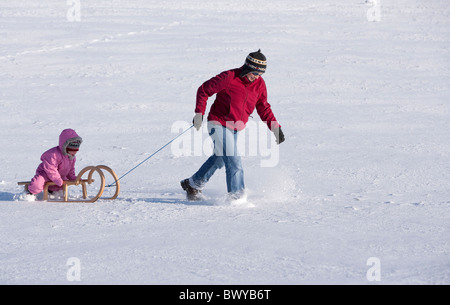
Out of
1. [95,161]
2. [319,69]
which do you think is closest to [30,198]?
[95,161]

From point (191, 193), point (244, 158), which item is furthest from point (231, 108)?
point (244, 158)

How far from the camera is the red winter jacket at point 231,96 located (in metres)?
5.15

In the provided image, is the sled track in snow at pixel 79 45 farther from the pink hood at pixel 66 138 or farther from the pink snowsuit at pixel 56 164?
the pink hood at pixel 66 138

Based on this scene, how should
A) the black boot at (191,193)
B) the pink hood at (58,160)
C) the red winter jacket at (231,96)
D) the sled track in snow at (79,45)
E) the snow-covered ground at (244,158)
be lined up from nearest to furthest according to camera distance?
the snow-covered ground at (244,158) → the red winter jacket at (231,96) → the pink hood at (58,160) → the black boot at (191,193) → the sled track in snow at (79,45)

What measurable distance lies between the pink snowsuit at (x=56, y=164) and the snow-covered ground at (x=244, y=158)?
0.65ft

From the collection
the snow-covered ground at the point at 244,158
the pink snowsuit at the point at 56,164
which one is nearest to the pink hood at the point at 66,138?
the pink snowsuit at the point at 56,164

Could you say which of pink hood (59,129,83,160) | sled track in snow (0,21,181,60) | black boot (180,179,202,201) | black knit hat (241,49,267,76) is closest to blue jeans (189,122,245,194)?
black boot (180,179,202,201)

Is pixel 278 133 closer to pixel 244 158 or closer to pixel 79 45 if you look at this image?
pixel 244 158

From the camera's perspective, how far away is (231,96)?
17.1ft

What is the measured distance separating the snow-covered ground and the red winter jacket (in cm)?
75

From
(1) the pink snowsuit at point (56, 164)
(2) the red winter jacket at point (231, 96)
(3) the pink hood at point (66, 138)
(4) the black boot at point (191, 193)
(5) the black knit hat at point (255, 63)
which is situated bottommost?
(4) the black boot at point (191, 193)

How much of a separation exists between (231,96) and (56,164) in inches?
64.2

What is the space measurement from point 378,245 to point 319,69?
9.52m
